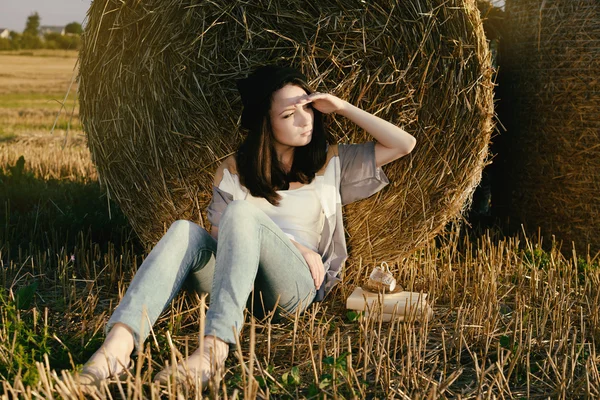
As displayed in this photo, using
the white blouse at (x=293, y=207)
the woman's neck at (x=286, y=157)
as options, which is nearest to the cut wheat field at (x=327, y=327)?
the white blouse at (x=293, y=207)

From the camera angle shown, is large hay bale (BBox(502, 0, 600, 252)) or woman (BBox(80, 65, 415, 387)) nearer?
woman (BBox(80, 65, 415, 387))

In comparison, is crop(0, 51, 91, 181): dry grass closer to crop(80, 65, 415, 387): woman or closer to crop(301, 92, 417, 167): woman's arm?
crop(80, 65, 415, 387): woman

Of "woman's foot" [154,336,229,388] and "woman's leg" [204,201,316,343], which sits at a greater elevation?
"woman's leg" [204,201,316,343]

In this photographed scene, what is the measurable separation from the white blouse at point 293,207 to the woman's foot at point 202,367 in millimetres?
963

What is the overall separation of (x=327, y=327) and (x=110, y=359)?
34.9 inches

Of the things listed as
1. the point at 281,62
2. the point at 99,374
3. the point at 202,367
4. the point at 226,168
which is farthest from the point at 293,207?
the point at 99,374

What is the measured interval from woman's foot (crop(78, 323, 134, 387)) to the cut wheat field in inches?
2.7

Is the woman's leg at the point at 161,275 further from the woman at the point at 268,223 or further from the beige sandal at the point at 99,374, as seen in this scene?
the beige sandal at the point at 99,374

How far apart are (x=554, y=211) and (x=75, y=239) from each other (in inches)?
120

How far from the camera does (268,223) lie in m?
3.04

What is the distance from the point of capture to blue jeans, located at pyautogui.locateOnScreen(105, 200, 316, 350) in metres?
2.66

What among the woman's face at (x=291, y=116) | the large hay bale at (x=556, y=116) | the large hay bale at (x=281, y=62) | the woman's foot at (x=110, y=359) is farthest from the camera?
the large hay bale at (x=556, y=116)

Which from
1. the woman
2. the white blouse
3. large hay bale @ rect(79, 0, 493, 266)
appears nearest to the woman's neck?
the woman

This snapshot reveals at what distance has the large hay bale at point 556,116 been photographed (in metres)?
4.18
